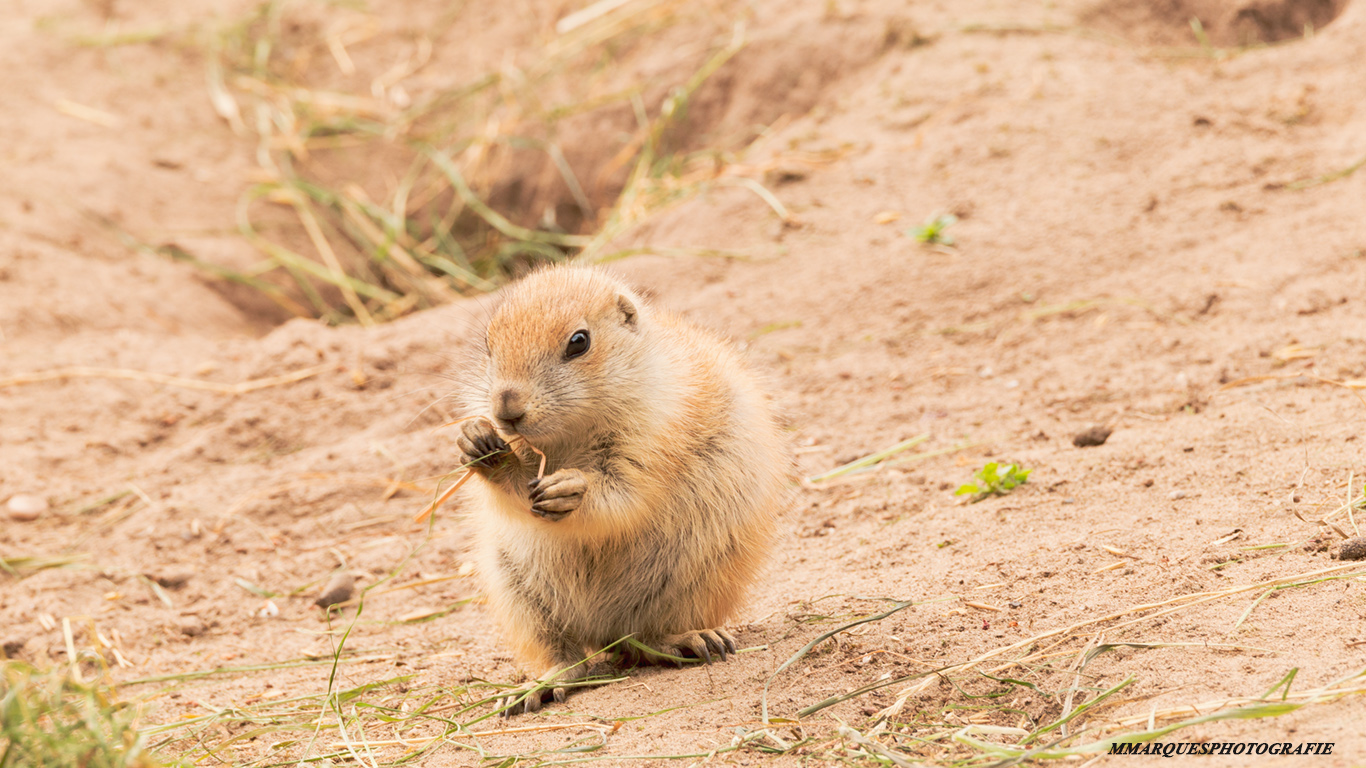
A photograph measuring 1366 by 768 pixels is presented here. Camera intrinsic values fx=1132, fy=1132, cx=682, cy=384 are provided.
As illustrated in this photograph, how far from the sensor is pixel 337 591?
493 cm

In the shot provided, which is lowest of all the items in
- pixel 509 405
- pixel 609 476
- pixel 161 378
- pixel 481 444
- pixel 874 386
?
pixel 874 386

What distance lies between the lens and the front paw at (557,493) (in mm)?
3426

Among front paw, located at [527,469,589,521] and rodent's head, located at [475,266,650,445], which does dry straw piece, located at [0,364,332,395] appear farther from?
front paw, located at [527,469,589,521]

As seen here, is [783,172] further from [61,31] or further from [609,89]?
[61,31]

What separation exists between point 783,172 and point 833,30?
162 cm

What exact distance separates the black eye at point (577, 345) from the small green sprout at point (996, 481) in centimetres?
181

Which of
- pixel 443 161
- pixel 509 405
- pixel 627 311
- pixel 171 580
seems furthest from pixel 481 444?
pixel 443 161

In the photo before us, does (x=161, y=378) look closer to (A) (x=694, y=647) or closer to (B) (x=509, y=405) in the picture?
(B) (x=509, y=405)

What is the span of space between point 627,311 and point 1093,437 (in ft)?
7.21

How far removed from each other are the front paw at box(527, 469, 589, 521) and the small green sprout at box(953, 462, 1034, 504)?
1825mm

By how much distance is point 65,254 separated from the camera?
7590 mm

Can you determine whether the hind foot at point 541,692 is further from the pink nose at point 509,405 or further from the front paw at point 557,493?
the pink nose at point 509,405

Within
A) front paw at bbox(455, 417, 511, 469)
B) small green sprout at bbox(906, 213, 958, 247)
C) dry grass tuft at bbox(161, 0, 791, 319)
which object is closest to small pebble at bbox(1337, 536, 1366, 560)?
front paw at bbox(455, 417, 511, 469)

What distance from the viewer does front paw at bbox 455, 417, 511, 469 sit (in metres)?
3.56
